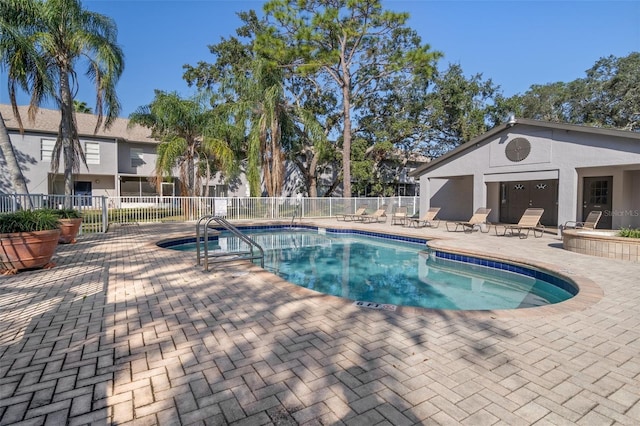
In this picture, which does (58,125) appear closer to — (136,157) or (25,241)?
(136,157)

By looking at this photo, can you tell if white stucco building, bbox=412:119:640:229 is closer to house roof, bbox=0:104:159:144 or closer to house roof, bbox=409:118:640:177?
house roof, bbox=409:118:640:177

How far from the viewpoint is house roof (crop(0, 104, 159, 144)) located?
19.8 metres

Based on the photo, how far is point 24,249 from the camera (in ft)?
18.7

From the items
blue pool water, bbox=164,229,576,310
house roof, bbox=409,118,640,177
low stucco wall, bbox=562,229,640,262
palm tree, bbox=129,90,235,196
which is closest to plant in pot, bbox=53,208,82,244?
blue pool water, bbox=164,229,576,310

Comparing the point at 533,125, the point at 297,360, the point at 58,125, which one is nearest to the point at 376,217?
the point at 533,125

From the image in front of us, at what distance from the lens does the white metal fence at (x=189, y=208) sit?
41.1 feet

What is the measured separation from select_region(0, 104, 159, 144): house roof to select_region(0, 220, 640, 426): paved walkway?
1769cm

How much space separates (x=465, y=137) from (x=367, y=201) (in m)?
9.75

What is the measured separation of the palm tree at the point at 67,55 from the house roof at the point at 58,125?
6241mm

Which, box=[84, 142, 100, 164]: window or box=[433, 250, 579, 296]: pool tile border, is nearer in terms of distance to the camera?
box=[433, 250, 579, 296]: pool tile border

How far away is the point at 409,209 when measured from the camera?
948 inches

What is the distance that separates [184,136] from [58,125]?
10375mm

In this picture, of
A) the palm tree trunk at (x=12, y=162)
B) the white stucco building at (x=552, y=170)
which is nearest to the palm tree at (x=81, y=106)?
the palm tree trunk at (x=12, y=162)

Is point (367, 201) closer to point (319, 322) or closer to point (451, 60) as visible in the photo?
point (451, 60)
